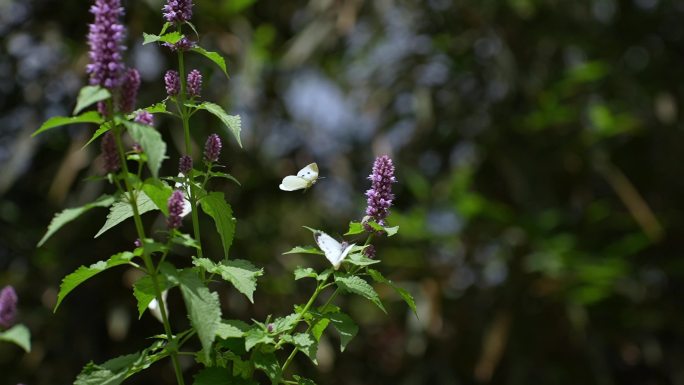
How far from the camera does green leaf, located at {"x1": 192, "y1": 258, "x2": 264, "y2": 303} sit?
0.82 metres

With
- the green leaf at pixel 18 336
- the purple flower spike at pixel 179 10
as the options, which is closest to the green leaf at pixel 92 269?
the green leaf at pixel 18 336

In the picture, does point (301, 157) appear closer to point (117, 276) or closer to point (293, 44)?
point (293, 44)

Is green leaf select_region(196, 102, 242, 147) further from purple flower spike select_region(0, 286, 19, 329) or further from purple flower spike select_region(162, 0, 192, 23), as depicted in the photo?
purple flower spike select_region(0, 286, 19, 329)

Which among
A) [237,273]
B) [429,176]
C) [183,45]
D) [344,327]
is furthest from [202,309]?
[429,176]

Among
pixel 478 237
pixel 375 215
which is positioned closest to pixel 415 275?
pixel 478 237

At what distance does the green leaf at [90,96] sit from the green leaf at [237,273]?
211 millimetres

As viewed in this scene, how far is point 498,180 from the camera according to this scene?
4.32m

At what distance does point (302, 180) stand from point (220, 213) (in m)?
0.12

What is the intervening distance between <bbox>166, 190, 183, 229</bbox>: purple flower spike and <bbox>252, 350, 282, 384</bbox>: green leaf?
0.64 feet

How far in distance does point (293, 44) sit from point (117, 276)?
4.37 feet

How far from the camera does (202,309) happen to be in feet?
2.50

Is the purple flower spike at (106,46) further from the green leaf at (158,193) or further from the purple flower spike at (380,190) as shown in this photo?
the purple flower spike at (380,190)

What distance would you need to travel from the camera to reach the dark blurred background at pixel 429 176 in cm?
352

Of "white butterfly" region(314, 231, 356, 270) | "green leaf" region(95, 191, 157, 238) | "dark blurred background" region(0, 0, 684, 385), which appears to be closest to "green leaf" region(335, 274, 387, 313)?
"white butterfly" region(314, 231, 356, 270)
